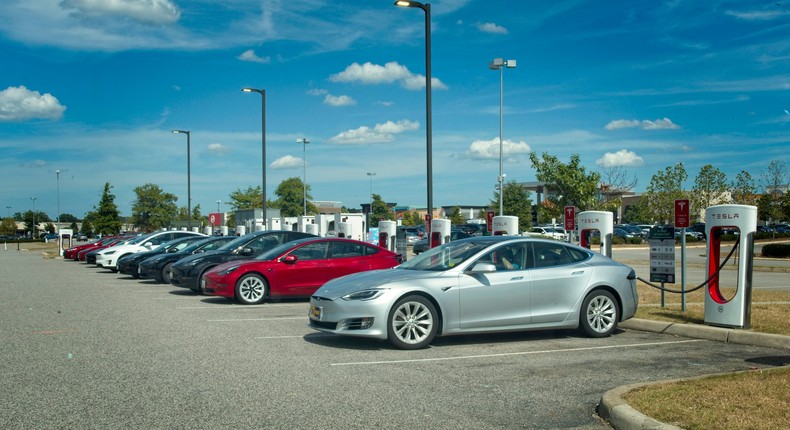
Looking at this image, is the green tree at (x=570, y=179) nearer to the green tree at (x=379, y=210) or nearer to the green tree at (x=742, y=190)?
the green tree at (x=742, y=190)

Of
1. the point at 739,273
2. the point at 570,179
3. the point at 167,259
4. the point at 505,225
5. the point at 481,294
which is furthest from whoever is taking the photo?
the point at 570,179

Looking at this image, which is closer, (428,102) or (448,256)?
(448,256)

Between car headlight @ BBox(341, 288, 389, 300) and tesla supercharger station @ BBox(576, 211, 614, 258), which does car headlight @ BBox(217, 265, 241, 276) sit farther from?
tesla supercharger station @ BBox(576, 211, 614, 258)

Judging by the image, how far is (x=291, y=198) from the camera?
378 feet

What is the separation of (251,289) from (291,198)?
101 meters

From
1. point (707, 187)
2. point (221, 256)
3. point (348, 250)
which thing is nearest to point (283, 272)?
point (348, 250)

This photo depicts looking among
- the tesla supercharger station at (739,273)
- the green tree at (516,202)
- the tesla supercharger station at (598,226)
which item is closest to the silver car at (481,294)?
the tesla supercharger station at (739,273)

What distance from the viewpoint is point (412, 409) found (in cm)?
621

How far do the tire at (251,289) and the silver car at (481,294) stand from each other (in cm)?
518

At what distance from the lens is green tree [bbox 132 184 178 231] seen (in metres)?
102

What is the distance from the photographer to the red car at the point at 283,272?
14.9 meters

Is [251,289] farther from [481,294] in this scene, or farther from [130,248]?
[130,248]

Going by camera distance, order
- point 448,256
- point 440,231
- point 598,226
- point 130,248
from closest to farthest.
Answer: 1. point 448,256
2. point 598,226
3. point 440,231
4. point 130,248

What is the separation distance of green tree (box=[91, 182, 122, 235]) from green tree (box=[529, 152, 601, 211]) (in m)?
43.7
